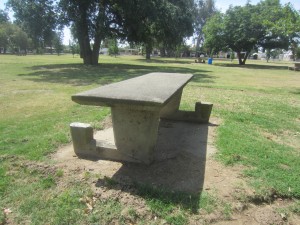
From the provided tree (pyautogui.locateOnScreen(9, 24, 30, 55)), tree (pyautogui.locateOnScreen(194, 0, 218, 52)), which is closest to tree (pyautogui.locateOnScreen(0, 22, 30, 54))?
tree (pyautogui.locateOnScreen(9, 24, 30, 55))

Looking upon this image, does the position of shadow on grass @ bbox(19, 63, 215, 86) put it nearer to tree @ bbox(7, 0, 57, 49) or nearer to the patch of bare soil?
tree @ bbox(7, 0, 57, 49)

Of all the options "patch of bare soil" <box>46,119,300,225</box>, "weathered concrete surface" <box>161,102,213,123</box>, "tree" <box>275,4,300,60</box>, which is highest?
"tree" <box>275,4,300,60</box>

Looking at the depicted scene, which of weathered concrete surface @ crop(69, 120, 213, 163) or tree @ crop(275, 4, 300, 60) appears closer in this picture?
weathered concrete surface @ crop(69, 120, 213, 163)

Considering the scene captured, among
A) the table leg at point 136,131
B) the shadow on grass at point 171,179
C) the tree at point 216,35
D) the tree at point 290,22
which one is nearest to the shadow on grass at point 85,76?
the tree at point 290,22

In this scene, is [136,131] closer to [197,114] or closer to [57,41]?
[197,114]

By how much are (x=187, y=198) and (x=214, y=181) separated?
55 cm

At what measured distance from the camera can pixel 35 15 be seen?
19.8 metres

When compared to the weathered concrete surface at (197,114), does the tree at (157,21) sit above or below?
above

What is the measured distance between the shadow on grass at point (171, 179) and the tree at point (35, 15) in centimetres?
1894

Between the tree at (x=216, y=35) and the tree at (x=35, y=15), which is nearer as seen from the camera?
the tree at (x=35, y=15)

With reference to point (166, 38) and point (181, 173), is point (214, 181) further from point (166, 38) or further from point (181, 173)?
point (166, 38)

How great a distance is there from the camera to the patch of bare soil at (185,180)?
269 cm

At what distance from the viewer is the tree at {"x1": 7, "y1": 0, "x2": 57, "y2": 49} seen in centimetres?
1969

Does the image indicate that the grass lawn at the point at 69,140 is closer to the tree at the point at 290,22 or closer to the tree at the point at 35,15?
the tree at the point at 290,22
